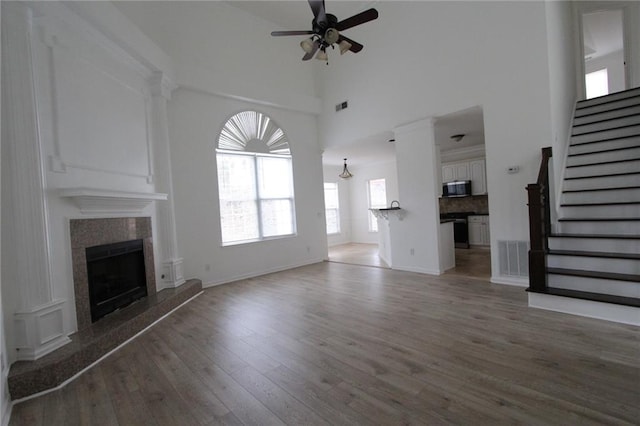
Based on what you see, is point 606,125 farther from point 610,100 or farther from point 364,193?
point 364,193

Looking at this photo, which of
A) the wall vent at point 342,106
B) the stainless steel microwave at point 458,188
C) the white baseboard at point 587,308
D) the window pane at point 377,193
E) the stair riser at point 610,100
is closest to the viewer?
the white baseboard at point 587,308

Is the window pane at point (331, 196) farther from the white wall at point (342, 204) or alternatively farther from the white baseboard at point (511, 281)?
the white baseboard at point (511, 281)

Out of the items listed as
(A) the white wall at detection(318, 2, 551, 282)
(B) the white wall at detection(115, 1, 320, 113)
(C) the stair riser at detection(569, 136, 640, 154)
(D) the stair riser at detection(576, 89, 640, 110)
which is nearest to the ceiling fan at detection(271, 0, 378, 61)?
(A) the white wall at detection(318, 2, 551, 282)

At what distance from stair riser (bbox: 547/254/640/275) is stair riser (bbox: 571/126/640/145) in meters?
2.27

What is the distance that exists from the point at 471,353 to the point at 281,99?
5.61m

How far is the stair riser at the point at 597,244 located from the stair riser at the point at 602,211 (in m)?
0.45

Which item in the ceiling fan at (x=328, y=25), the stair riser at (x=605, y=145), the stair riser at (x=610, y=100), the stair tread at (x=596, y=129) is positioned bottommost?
the stair riser at (x=605, y=145)

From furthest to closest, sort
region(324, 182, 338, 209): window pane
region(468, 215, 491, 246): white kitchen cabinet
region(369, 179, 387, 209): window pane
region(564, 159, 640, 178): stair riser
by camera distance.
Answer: region(324, 182, 338, 209): window pane, region(369, 179, 387, 209): window pane, region(468, 215, 491, 246): white kitchen cabinet, region(564, 159, 640, 178): stair riser

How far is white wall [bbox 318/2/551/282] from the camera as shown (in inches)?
153

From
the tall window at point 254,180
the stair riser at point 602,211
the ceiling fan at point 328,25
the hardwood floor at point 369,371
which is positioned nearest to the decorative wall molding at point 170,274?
the hardwood floor at point 369,371

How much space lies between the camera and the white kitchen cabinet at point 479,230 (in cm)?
756

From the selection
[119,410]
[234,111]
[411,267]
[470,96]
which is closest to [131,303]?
[119,410]

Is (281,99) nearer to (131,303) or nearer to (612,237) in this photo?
(131,303)

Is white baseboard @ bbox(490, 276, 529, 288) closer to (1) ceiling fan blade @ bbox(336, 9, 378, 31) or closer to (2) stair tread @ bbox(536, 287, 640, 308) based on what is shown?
(2) stair tread @ bbox(536, 287, 640, 308)
